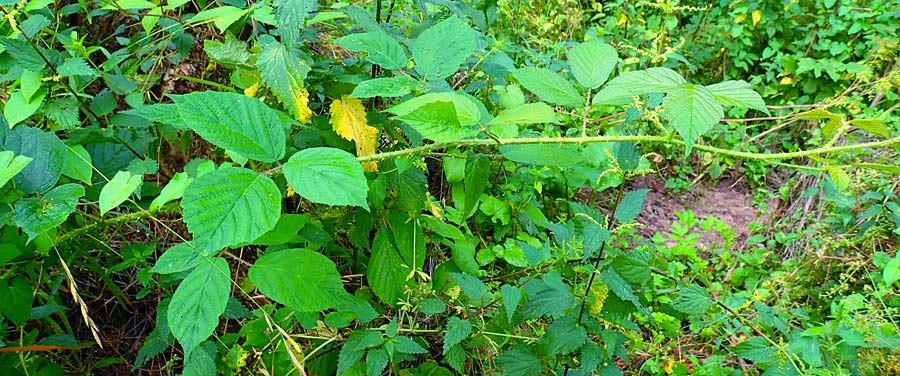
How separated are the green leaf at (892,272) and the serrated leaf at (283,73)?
1990 mm

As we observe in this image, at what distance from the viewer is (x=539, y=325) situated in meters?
1.73

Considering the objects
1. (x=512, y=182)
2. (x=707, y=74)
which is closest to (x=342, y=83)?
(x=512, y=182)

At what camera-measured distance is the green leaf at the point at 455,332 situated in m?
1.11

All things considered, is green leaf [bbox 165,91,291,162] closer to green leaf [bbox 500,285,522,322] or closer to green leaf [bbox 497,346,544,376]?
green leaf [bbox 500,285,522,322]

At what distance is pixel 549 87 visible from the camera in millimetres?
812

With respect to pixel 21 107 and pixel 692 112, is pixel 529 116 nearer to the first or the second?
pixel 692 112

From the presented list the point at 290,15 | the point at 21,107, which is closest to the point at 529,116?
the point at 290,15

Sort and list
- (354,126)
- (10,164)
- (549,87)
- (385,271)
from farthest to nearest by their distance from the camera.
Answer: (385,271) → (354,126) → (549,87) → (10,164)

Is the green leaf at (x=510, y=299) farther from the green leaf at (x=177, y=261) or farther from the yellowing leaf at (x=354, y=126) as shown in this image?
the green leaf at (x=177, y=261)

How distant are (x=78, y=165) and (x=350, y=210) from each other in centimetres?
52

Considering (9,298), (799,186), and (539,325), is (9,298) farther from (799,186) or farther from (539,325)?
(799,186)

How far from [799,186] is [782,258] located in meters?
0.51

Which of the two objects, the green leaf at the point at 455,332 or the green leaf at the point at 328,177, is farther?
the green leaf at the point at 455,332

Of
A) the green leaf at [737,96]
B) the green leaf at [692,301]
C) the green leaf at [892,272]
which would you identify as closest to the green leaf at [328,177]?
the green leaf at [737,96]
